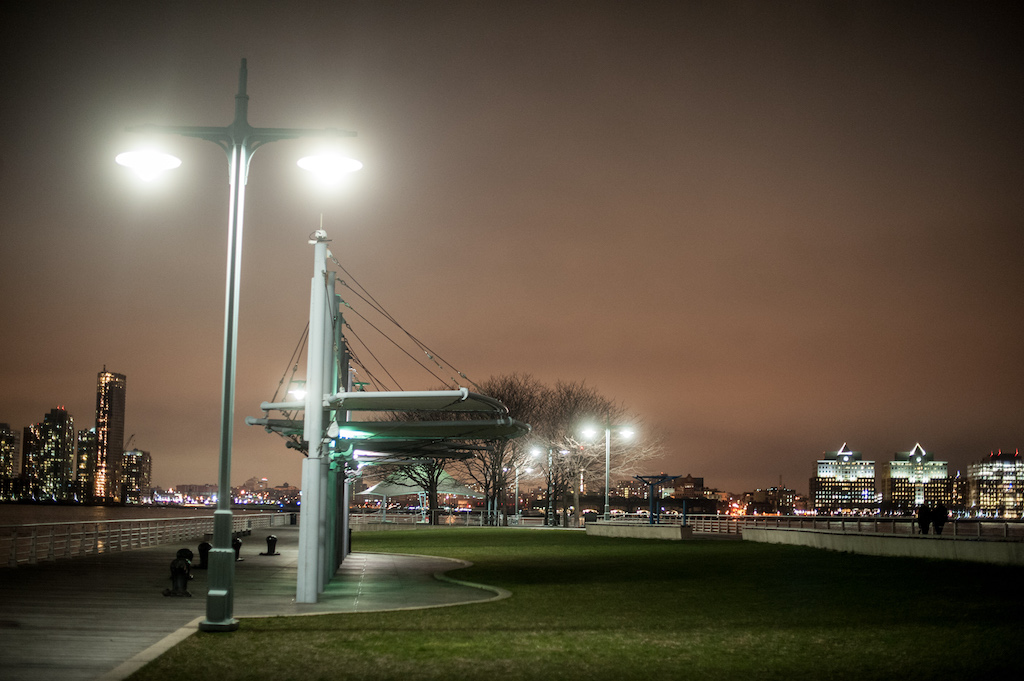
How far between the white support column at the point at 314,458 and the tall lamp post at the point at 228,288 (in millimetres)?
3486

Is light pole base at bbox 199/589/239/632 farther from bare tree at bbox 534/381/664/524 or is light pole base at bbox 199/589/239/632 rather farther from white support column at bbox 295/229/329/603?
bare tree at bbox 534/381/664/524

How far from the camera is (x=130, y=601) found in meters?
16.8

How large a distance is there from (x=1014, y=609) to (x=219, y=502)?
11249mm

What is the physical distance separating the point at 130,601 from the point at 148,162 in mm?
7896

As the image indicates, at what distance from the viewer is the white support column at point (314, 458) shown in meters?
16.5

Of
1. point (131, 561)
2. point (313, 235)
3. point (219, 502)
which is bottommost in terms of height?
point (131, 561)

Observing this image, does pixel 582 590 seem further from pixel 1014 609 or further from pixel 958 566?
pixel 958 566

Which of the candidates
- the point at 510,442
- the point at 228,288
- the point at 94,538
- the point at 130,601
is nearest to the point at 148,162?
the point at 228,288

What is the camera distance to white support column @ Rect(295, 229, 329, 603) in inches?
649

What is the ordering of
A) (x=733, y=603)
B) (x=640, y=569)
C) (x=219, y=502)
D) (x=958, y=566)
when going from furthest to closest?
(x=640, y=569)
(x=958, y=566)
(x=733, y=603)
(x=219, y=502)

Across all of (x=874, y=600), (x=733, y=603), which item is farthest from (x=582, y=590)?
(x=874, y=600)

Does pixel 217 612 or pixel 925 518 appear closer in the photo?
pixel 217 612

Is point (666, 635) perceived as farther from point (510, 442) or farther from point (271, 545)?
point (510, 442)

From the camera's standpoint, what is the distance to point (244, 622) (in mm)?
13648
